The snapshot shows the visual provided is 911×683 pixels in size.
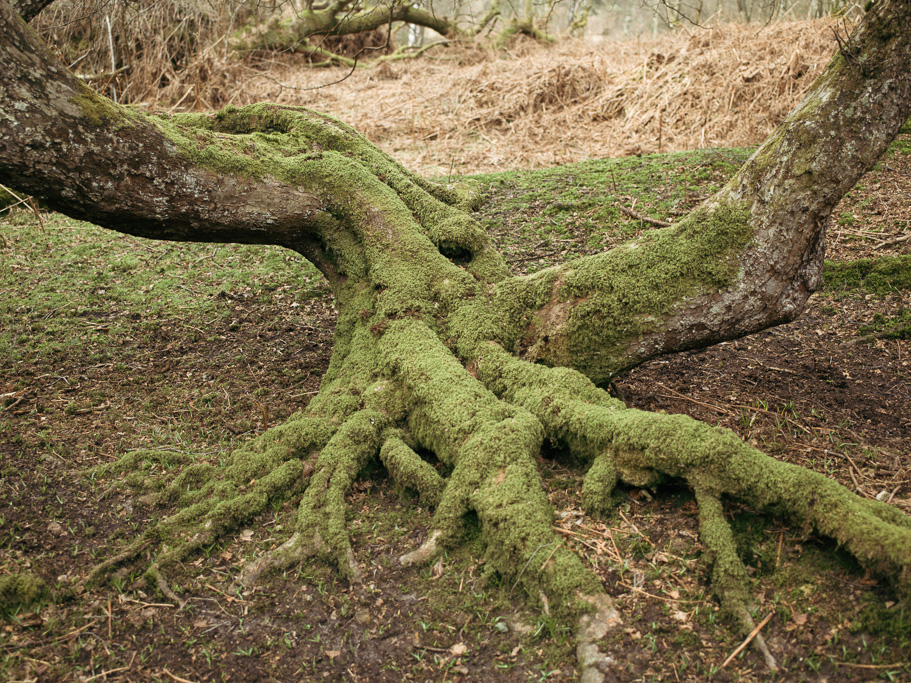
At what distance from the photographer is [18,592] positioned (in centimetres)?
297

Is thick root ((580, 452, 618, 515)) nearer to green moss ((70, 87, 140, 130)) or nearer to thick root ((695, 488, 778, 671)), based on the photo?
thick root ((695, 488, 778, 671))

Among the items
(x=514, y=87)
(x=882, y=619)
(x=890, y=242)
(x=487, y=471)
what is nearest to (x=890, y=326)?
(x=890, y=242)

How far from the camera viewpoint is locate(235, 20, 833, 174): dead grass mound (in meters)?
10.0

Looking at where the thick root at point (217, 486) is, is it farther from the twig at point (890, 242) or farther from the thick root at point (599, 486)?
the twig at point (890, 242)

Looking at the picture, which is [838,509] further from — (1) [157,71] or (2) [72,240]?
(1) [157,71]

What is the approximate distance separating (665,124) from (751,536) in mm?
9337

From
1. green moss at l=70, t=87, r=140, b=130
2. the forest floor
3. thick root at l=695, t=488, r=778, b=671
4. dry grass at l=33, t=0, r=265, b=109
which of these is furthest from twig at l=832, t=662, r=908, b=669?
dry grass at l=33, t=0, r=265, b=109

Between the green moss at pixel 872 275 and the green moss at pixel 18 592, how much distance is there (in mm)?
6258

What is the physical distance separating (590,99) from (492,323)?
30.6 ft

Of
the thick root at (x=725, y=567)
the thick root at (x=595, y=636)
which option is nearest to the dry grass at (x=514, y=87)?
the thick root at (x=725, y=567)

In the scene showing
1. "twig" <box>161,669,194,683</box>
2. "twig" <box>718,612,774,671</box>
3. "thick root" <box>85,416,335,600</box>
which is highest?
"twig" <box>718,612,774,671</box>

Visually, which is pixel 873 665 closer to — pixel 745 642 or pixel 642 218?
pixel 745 642

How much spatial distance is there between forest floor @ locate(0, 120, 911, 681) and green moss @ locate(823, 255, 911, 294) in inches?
0.8

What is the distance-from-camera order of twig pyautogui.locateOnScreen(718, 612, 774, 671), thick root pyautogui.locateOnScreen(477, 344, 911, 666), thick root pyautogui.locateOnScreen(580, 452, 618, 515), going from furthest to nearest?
1. thick root pyautogui.locateOnScreen(580, 452, 618, 515)
2. thick root pyautogui.locateOnScreen(477, 344, 911, 666)
3. twig pyautogui.locateOnScreen(718, 612, 774, 671)
